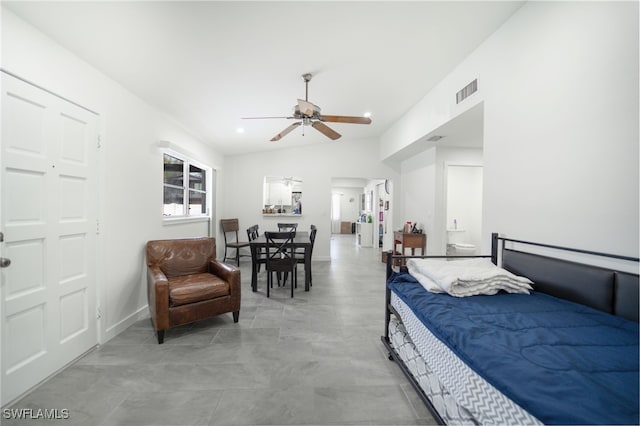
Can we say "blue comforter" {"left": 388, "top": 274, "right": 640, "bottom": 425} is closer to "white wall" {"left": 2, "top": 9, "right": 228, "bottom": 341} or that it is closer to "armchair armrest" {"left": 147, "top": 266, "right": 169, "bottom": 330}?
"armchair armrest" {"left": 147, "top": 266, "right": 169, "bottom": 330}

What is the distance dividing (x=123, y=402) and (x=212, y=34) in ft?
8.63

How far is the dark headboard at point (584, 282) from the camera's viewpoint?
129 centimetres

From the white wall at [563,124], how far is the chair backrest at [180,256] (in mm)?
3055

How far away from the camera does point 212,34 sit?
195cm

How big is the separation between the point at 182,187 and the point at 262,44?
2.72 metres

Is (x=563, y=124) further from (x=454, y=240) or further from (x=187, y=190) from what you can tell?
(x=187, y=190)

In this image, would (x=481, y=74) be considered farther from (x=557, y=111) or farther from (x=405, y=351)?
(x=405, y=351)

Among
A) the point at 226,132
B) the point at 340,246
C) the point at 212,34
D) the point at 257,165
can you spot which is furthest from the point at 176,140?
the point at 340,246

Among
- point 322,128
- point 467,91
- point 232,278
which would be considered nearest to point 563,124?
point 467,91

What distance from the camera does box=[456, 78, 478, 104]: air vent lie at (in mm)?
2521

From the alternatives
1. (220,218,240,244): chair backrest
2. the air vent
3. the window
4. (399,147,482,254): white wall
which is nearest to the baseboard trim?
the window

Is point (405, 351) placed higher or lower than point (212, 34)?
lower

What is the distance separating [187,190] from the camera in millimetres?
4156

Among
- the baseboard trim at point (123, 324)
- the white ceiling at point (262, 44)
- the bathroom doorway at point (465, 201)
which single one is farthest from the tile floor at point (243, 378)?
the bathroom doorway at point (465, 201)
